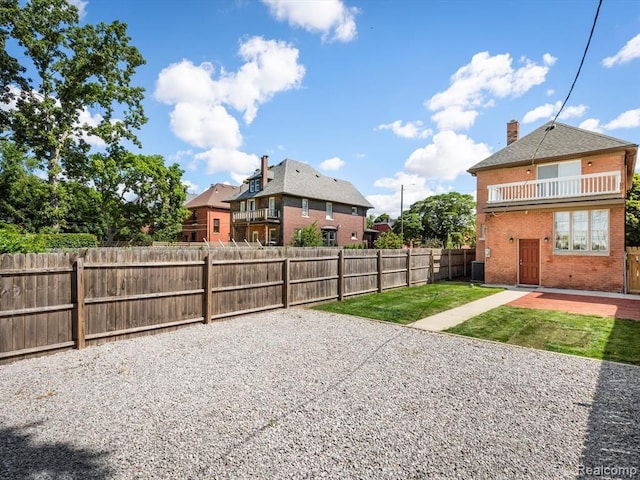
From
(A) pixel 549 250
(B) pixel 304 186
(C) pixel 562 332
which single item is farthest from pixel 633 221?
(B) pixel 304 186

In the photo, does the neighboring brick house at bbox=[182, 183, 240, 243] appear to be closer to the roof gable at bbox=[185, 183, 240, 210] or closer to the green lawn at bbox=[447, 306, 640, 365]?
the roof gable at bbox=[185, 183, 240, 210]

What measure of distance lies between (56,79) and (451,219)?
1485 inches

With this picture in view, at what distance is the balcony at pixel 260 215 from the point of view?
3262cm

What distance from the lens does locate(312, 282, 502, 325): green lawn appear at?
378 inches

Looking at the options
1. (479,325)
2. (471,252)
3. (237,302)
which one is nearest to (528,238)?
(471,252)

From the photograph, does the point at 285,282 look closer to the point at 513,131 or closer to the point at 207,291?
the point at 207,291

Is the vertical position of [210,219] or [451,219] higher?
[210,219]

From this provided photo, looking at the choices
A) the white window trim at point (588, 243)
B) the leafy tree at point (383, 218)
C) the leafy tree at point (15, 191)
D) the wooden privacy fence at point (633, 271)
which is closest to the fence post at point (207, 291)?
the white window trim at point (588, 243)

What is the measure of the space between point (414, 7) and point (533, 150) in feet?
38.0

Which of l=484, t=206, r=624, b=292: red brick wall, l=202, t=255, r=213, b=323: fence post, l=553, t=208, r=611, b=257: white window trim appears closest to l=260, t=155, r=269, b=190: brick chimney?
Answer: l=484, t=206, r=624, b=292: red brick wall

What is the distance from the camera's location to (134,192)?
97.0ft

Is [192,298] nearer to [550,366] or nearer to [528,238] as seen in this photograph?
[550,366]

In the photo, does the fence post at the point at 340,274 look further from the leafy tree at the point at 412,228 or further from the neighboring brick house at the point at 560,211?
the leafy tree at the point at 412,228

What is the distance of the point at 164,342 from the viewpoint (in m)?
6.77
